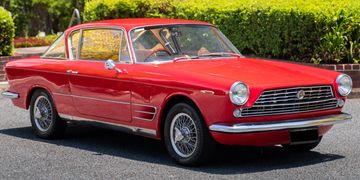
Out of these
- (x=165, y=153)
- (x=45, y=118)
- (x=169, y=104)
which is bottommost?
(x=165, y=153)

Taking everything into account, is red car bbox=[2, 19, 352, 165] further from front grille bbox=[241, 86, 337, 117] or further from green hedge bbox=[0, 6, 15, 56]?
green hedge bbox=[0, 6, 15, 56]

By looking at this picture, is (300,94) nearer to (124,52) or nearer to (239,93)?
(239,93)

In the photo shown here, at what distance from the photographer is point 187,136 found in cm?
793

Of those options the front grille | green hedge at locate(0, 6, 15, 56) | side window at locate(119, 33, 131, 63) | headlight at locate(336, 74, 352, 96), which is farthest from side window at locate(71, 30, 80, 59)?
green hedge at locate(0, 6, 15, 56)

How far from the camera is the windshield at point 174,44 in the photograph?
877 cm

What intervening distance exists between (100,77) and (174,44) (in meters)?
0.84

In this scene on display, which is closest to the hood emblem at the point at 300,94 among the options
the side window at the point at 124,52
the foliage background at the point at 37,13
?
the side window at the point at 124,52

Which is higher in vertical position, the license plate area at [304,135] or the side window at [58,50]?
the side window at [58,50]

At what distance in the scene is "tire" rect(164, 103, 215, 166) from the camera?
774 centimetres

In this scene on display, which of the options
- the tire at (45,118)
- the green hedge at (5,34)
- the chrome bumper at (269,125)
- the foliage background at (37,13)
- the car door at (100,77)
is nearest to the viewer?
the chrome bumper at (269,125)

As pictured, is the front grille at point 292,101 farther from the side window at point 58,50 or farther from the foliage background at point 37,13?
the foliage background at point 37,13

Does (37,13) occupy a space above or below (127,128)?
above

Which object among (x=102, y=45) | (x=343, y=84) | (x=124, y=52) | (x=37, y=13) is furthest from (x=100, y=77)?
(x=37, y=13)

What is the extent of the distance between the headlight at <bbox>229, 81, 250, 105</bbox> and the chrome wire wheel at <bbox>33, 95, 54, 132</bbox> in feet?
9.74
